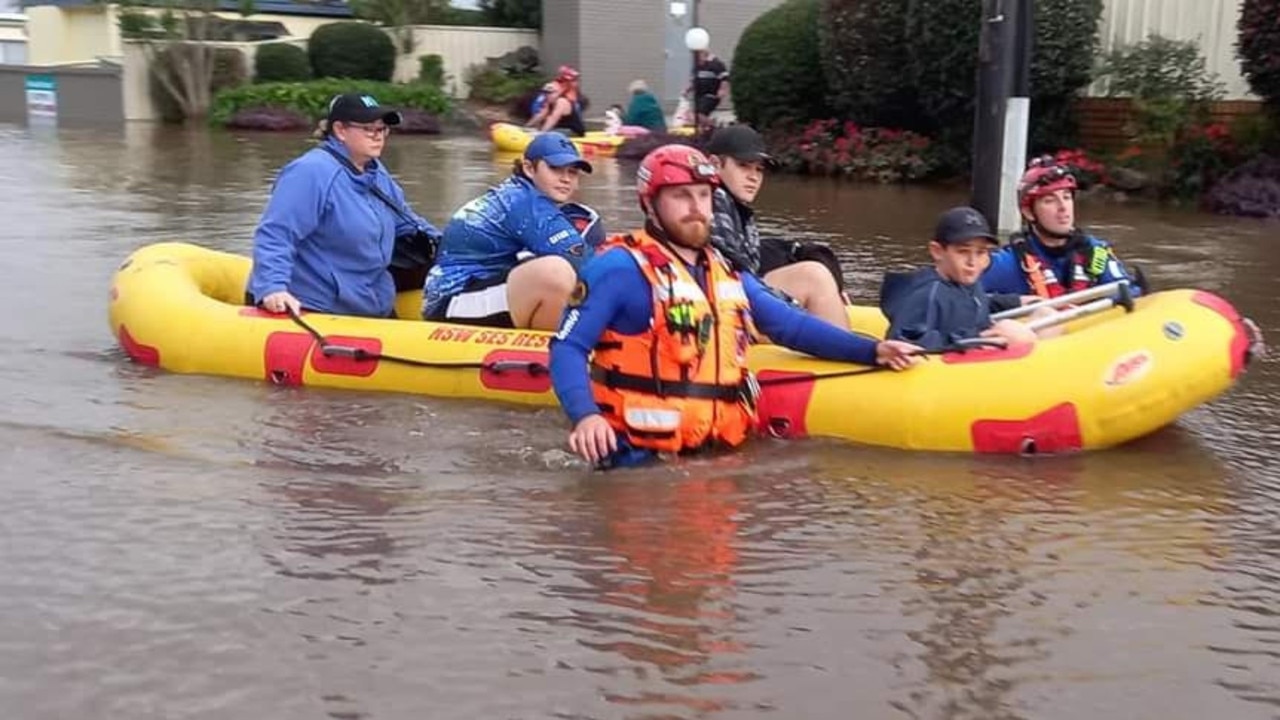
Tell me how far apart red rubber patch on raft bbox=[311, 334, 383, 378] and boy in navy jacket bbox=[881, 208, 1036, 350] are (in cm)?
227

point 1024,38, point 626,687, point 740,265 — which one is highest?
point 1024,38

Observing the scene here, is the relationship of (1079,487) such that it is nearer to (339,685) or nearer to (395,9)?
(339,685)

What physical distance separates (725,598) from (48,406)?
3523mm

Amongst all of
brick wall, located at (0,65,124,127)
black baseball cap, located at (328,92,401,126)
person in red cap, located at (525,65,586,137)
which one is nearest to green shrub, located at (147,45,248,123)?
brick wall, located at (0,65,124,127)

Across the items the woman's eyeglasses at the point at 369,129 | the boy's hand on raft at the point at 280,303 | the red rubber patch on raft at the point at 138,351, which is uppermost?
the woman's eyeglasses at the point at 369,129

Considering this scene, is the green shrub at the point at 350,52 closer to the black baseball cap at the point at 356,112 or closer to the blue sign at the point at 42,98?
the blue sign at the point at 42,98

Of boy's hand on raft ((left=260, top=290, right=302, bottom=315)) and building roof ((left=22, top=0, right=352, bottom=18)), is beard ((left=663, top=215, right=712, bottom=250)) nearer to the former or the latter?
boy's hand on raft ((left=260, top=290, right=302, bottom=315))

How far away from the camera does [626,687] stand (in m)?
3.51

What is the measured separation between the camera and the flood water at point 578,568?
350 centimetres

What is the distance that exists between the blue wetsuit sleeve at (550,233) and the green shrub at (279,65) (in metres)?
25.0

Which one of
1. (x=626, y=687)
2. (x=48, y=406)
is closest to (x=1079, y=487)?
(x=626, y=687)

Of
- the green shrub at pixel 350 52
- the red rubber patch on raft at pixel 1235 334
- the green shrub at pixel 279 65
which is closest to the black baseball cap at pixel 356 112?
the red rubber patch on raft at pixel 1235 334

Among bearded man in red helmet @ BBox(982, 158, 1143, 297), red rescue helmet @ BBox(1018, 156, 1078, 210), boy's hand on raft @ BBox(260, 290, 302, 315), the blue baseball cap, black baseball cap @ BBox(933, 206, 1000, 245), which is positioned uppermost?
the blue baseball cap

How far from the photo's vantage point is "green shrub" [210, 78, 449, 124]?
2738 centimetres
